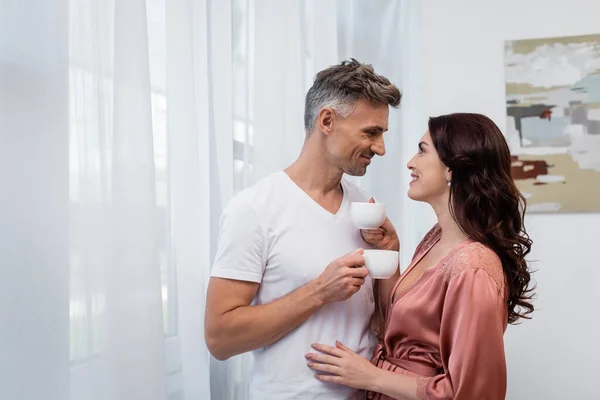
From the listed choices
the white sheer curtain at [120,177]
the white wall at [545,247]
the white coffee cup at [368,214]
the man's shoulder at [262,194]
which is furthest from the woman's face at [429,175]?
the white wall at [545,247]

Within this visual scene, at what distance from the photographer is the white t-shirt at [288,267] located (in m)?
1.55

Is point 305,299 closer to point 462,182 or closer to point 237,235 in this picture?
point 237,235

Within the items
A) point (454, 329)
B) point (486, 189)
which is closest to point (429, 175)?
point (486, 189)

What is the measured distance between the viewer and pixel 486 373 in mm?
1354

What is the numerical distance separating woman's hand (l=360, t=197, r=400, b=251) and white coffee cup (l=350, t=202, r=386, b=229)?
100 millimetres

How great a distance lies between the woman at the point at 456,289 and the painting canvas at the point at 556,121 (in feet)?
4.73

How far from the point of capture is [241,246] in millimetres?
1530

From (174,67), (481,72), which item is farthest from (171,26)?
(481,72)

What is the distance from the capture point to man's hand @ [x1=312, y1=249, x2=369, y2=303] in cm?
146

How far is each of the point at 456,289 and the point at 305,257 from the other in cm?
38

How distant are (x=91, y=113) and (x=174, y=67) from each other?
426 millimetres

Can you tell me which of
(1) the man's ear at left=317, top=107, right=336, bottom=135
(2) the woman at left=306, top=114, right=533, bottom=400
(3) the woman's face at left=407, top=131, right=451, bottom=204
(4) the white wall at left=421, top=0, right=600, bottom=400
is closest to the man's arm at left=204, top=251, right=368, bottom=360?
(2) the woman at left=306, top=114, right=533, bottom=400

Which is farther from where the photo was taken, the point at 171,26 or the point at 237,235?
the point at 171,26

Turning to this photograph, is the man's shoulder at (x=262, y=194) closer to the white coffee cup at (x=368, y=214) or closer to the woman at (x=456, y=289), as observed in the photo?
the white coffee cup at (x=368, y=214)
